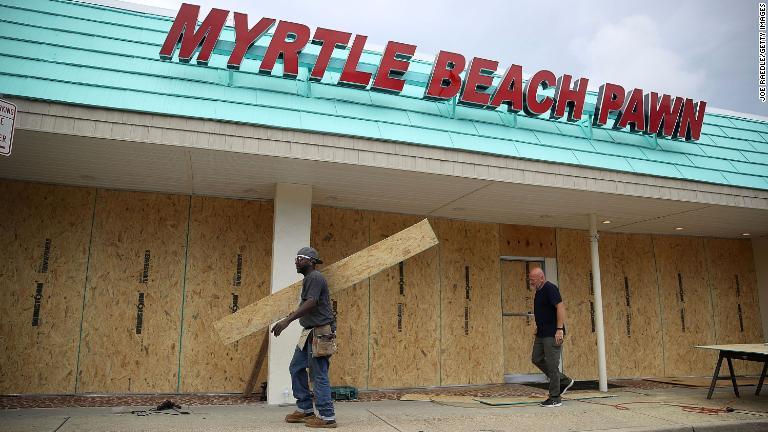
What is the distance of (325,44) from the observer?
7363 mm

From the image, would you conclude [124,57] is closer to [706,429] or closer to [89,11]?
[89,11]

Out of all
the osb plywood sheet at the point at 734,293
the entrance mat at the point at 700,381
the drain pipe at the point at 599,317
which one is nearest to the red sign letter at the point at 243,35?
the drain pipe at the point at 599,317

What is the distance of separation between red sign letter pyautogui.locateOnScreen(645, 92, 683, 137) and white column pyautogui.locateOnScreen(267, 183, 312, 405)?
20.0ft

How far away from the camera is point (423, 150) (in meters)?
6.54

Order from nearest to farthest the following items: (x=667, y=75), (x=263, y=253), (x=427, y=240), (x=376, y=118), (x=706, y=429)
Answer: (x=706, y=429), (x=427, y=240), (x=376, y=118), (x=263, y=253), (x=667, y=75)

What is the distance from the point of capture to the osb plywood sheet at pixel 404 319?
27.9ft

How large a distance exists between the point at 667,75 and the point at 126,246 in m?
55.0

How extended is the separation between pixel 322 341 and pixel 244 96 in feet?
10.8

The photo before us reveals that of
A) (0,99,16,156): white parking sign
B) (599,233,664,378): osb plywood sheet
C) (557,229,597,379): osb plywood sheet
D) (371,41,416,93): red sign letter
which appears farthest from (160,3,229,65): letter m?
(599,233,664,378): osb plywood sheet

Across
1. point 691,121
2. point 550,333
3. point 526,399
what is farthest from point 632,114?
point 526,399

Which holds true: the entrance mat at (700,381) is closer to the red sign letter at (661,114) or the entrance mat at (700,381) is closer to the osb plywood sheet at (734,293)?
the osb plywood sheet at (734,293)

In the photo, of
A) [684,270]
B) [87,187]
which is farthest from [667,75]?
[87,187]

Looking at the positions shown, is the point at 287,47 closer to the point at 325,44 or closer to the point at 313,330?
the point at 325,44

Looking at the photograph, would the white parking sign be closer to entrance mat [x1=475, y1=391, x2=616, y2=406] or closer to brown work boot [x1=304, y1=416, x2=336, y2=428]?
brown work boot [x1=304, y1=416, x2=336, y2=428]
